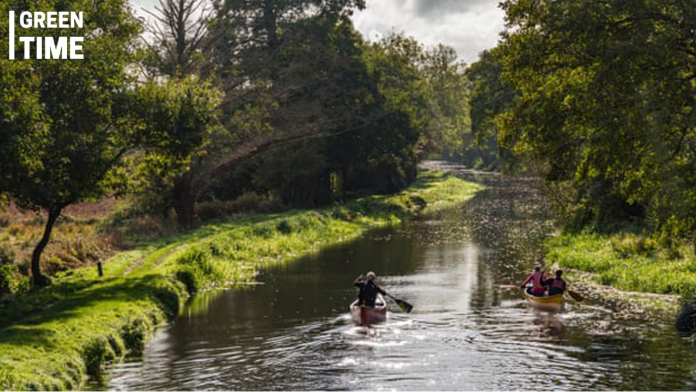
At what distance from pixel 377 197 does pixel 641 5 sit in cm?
6072

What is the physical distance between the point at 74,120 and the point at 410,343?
16.8 metres

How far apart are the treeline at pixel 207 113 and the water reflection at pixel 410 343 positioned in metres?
7.74

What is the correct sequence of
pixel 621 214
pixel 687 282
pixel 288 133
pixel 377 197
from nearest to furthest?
pixel 687 282
pixel 621 214
pixel 288 133
pixel 377 197

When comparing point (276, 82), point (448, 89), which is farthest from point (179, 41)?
point (448, 89)

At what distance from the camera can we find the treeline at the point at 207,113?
30.0 meters

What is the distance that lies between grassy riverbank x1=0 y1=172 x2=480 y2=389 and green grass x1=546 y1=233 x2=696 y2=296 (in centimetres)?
1683

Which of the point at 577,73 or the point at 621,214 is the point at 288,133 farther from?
the point at 577,73

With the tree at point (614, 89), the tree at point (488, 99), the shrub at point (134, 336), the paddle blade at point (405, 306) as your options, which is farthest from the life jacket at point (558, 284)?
the tree at point (488, 99)

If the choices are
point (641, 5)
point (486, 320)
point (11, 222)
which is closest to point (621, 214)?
point (486, 320)

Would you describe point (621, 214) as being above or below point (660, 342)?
above

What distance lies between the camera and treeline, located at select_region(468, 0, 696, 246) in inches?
900

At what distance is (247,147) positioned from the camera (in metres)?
59.3

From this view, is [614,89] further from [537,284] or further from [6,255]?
[6,255]

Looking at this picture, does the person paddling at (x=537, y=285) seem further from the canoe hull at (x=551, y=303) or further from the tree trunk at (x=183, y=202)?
the tree trunk at (x=183, y=202)
